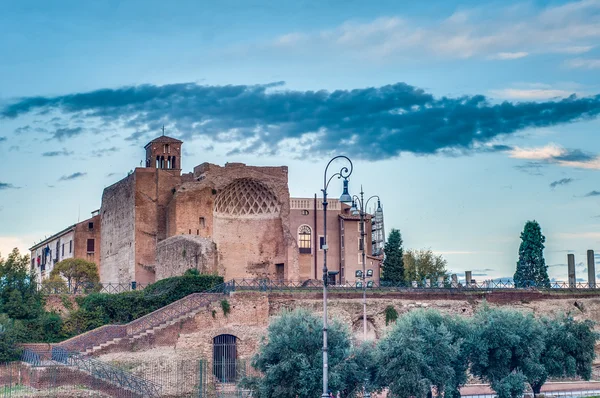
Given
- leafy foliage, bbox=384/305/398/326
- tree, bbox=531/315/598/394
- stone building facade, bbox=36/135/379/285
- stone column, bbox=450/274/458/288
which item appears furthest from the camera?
stone building facade, bbox=36/135/379/285

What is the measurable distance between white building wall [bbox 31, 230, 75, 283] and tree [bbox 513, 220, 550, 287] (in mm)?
29913

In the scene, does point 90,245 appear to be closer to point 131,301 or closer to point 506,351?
point 131,301

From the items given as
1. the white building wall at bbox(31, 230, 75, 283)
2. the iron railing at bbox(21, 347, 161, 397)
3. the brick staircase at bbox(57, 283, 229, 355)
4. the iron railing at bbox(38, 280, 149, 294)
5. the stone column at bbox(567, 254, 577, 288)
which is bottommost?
the iron railing at bbox(21, 347, 161, 397)

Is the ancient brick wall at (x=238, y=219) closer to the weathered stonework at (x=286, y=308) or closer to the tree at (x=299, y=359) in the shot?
the weathered stonework at (x=286, y=308)

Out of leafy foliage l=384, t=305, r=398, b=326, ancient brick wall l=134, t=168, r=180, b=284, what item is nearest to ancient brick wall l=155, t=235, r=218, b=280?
ancient brick wall l=134, t=168, r=180, b=284

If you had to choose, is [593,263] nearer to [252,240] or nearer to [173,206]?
[252,240]

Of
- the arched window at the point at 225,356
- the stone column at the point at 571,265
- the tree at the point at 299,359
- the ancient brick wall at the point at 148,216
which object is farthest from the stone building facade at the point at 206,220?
the tree at the point at 299,359

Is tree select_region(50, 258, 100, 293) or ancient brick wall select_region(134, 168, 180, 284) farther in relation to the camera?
tree select_region(50, 258, 100, 293)

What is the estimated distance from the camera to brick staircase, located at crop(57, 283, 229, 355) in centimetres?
4750

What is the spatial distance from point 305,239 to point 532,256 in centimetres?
1514

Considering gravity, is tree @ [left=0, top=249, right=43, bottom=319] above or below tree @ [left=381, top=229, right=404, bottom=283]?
below

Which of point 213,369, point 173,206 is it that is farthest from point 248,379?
point 173,206

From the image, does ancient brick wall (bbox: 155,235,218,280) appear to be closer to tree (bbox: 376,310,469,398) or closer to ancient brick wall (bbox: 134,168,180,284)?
ancient brick wall (bbox: 134,168,180,284)

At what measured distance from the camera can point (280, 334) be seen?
40.9 metres
